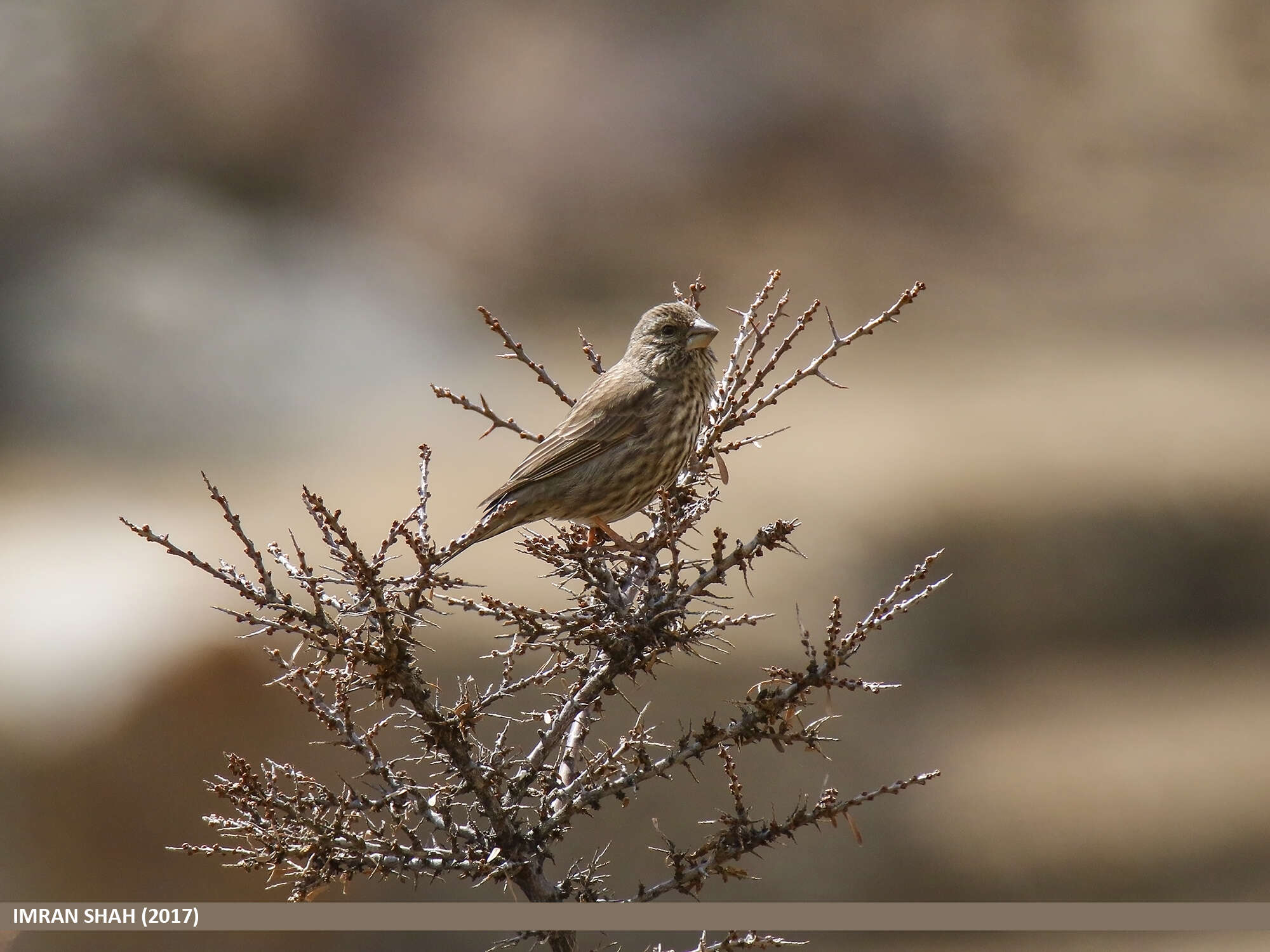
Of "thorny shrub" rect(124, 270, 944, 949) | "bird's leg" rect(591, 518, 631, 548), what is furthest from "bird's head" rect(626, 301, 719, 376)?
"thorny shrub" rect(124, 270, 944, 949)

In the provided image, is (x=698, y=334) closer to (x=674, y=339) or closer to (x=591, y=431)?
(x=674, y=339)

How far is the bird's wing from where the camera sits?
417 centimetres

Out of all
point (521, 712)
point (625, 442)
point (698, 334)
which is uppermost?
point (698, 334)

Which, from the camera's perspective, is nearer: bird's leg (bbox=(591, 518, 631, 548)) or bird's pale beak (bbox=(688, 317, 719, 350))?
bird's leg (bbox=(591, 518, 631, 548))

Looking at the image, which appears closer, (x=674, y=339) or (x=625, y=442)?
(x=625, y=442)

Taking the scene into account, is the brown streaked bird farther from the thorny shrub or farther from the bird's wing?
the thorny shrub

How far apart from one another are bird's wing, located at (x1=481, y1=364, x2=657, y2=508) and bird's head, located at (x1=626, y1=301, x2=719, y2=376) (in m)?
0.07

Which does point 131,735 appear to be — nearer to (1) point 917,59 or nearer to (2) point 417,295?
(2) point 417,295

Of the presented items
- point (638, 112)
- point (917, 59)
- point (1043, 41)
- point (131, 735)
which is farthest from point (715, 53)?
point (131, 735)

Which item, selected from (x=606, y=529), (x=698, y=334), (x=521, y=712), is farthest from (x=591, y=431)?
(x=521, y=712)

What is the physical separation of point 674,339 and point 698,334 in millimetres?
89

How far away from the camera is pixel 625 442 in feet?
13.8

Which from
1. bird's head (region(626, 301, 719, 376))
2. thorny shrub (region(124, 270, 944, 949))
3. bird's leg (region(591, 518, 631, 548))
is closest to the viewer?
thorny shrub (region(124, 270, 944, 949))

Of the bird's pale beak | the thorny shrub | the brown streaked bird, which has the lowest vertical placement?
the thorny shrub
